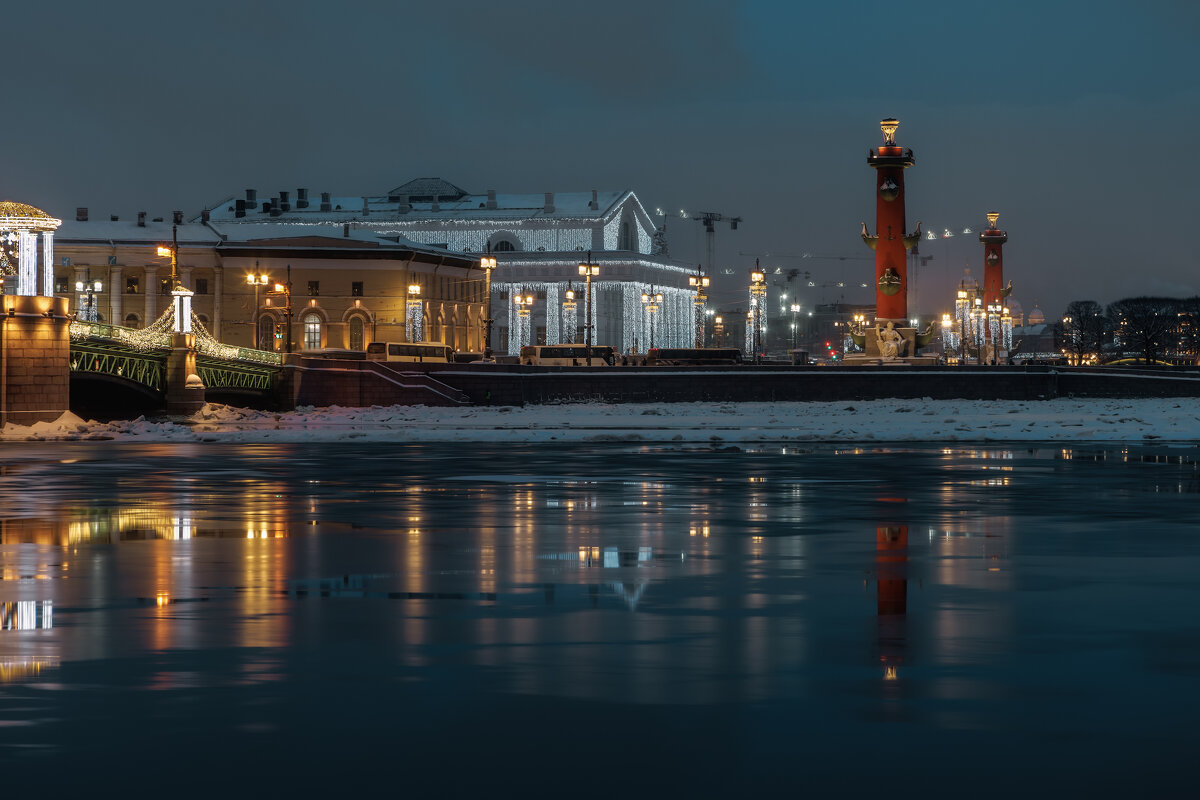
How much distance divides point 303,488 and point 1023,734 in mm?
19039

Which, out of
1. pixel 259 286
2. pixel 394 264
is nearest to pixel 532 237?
pixel 394 264

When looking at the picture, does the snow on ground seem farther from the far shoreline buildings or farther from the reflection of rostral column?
the reflection of rostral column

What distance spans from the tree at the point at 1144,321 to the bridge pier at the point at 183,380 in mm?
114842

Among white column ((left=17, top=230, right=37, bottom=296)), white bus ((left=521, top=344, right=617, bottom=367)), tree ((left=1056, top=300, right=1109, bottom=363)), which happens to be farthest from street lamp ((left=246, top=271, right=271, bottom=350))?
tree ((left=1056, top=300, right=1109, bottom=363))

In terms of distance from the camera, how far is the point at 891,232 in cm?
8281

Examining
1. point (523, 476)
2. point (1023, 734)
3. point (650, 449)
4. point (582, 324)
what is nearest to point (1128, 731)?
point (1023, 734)

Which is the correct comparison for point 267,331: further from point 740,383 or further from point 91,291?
point 740,383

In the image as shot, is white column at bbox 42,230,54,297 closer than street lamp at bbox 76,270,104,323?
Yes

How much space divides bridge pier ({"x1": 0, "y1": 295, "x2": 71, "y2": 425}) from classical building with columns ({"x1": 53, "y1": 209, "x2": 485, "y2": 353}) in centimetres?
5833

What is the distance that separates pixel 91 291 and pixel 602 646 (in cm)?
10106

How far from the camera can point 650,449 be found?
3872cm

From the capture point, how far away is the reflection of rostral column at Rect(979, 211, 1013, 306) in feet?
455

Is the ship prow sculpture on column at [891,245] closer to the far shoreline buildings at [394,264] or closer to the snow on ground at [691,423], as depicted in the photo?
the snow on ground at [691,423]

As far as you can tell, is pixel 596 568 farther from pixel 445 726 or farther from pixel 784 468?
pixel 784 468
